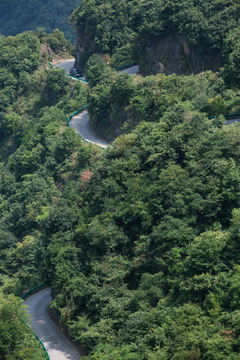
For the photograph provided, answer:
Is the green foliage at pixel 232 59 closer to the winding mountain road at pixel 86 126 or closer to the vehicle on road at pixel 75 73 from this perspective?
the winding mountain road at pixel 86 126

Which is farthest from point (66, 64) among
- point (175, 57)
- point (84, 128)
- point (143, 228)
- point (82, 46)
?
point (143, 228)

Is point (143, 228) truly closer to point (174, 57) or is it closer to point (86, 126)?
point (86, 126)

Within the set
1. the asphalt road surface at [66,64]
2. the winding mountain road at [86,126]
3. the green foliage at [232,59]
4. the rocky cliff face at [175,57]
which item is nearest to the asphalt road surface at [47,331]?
the winding mountain road at [86,126]

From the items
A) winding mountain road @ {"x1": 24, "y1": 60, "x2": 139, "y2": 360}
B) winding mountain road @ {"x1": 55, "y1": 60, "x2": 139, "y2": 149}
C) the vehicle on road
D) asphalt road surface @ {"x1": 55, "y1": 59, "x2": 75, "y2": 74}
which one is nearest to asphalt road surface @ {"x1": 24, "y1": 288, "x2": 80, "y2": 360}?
winding mountain road @ {"x1": 24, "y1": 60, "x2": 139, "y2": 360}

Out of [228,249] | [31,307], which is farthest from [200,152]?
[31,307]

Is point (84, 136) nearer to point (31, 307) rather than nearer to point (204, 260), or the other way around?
point (31, 307)
